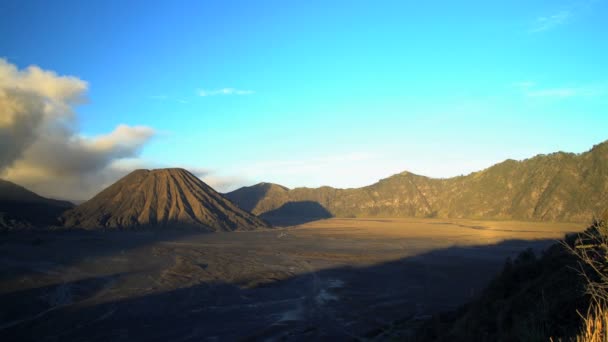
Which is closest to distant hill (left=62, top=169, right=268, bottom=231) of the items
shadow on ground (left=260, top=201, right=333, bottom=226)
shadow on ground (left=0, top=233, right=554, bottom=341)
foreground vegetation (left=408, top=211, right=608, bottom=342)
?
shadow on ground (left=0, top=233, right=554, bottom=341)

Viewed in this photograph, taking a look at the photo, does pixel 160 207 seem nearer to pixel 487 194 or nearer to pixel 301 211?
pixel 301 211

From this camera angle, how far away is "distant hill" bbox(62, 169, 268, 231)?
67250 millimetres

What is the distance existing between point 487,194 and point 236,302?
9708 centimetres

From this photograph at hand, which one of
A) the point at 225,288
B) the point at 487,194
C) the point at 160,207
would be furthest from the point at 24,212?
the point at 487,194

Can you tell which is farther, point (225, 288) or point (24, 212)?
point (24, 212)

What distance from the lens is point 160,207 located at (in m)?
72.5

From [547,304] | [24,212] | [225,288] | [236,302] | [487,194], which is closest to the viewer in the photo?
[547,304]

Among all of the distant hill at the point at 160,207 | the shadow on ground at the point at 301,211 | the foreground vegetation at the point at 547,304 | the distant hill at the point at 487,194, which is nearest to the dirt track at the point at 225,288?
the foreground vegetation at the point at 547,304

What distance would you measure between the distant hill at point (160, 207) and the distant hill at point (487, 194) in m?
49.6

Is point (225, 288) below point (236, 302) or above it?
above

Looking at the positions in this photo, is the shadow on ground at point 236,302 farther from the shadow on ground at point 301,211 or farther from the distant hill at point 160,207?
the shadow on ground at point 301,211

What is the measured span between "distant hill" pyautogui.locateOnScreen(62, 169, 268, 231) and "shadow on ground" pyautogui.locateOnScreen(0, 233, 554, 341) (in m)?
38.6

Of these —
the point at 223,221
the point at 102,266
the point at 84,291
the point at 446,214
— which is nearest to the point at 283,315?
the point at 84,291

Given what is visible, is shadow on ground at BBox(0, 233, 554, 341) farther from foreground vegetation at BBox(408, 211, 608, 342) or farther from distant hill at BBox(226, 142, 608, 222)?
distant hill at BBox(226, 142, 608, 222)
